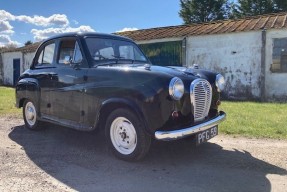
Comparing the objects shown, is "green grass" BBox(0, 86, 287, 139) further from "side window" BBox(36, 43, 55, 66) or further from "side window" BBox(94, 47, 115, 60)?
"side window" BBox(36, 43, 55, 66)

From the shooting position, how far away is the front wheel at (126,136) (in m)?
5.02

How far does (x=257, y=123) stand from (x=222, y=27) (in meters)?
8.94

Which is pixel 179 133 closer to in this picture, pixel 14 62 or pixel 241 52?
pixel 241 52

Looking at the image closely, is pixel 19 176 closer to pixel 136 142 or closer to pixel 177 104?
pixel 136 142

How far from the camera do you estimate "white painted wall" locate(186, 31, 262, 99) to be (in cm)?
1465

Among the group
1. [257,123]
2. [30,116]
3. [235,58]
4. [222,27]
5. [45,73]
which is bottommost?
[257,123]

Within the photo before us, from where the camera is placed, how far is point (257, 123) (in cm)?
810

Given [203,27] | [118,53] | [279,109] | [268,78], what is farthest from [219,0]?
[118,53]

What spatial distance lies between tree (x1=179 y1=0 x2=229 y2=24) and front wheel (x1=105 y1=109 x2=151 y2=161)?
35.7 metres

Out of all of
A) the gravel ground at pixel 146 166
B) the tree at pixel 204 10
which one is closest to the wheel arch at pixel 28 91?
the gravel ground at pixel 146 166

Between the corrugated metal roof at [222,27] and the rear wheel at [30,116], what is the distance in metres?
9.93

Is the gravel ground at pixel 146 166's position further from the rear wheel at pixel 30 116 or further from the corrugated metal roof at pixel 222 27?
the corrugated metal roof at pixel 222 27

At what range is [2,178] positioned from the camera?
4.69 m

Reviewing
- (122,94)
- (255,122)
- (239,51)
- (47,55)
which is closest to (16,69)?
(239,51)
